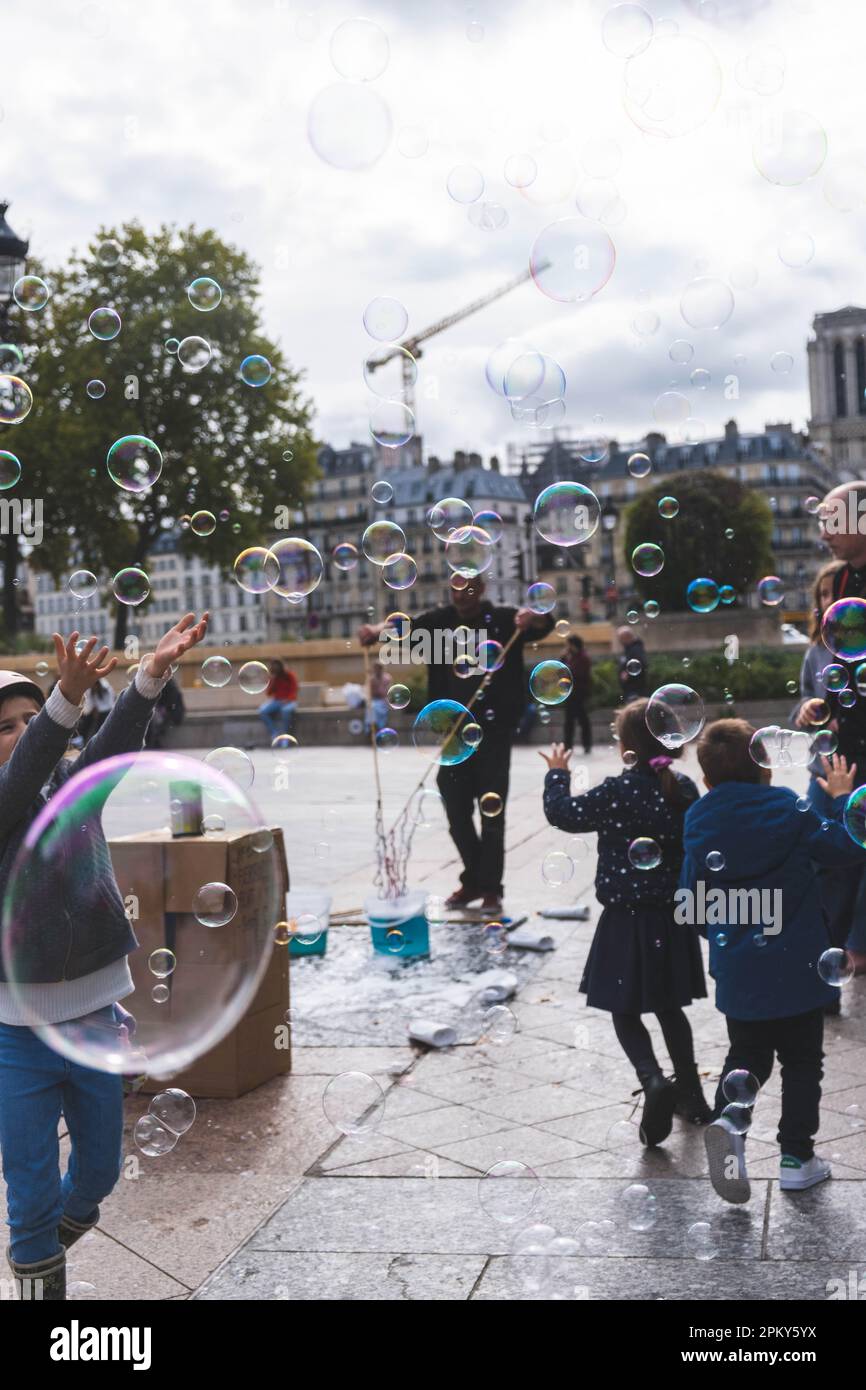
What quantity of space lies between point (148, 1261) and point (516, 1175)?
3.12 ft

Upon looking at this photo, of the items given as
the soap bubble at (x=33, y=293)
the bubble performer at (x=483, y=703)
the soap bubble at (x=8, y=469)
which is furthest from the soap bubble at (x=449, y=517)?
the soap bubble at (x=33, y=293)

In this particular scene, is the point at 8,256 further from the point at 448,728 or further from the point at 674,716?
the point at 674,716

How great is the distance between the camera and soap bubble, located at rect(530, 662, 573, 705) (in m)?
6.18

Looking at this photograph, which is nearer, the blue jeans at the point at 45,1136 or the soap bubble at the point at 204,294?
the blue jeans at the point at 45,1136

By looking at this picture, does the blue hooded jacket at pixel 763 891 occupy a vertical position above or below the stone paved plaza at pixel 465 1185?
above

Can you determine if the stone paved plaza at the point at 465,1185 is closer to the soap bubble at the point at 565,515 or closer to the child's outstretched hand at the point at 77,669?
the child's outstretched hand at the point at 77,669

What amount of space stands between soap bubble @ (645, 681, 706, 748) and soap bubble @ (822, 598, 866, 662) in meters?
0.52

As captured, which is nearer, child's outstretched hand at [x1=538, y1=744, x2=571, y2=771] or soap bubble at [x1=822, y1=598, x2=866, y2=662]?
child's outstretched hand at [x1=538, y1=744, x2=571, y2=771]

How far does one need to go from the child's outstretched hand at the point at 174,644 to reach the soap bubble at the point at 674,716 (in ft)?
5.61

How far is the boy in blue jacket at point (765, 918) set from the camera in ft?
11.9

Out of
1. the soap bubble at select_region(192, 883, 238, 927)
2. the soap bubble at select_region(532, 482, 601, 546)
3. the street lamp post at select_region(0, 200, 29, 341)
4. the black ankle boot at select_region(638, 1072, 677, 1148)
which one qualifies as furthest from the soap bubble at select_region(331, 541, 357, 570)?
the black ankle boot at select_region(638, 1072, 677, 1148)

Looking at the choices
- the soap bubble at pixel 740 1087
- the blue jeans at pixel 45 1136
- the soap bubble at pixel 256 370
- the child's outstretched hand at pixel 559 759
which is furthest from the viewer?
the soap bubble at pixel 256 370

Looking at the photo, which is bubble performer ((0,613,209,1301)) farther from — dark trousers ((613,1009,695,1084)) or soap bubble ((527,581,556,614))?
soap bubble ((527,581,556,614))

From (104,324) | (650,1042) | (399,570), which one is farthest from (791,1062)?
(104,324)
